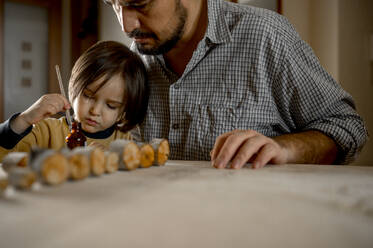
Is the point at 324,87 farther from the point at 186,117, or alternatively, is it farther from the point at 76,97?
the point at 76,97

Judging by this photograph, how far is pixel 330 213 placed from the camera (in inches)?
11.9

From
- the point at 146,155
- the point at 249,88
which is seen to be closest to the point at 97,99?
the point at 249,88

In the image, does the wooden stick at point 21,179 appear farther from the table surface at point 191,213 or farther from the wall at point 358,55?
the wall at point 358,55

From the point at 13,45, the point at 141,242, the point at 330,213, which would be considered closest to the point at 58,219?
the point at 141,242

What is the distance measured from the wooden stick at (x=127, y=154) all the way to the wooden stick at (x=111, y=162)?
0.05 feet

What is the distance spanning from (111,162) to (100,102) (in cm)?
73

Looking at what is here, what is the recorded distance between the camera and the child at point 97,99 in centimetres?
112

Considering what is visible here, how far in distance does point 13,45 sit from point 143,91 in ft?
8.59

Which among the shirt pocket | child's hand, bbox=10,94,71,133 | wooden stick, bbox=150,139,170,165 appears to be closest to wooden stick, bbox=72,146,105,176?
wooden stick, bbox=150,139,170,165

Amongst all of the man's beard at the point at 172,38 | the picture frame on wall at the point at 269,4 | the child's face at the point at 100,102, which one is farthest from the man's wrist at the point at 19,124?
the picture frame on wall at the point at 269,4

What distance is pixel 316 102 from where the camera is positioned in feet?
3.20

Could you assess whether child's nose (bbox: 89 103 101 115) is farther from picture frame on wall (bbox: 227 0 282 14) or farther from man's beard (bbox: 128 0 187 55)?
picture frame on wall (bbox: 227 0 282 14)

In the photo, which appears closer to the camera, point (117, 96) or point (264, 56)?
point (264, 56)

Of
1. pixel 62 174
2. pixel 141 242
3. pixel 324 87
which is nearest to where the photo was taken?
pixel 141 242
